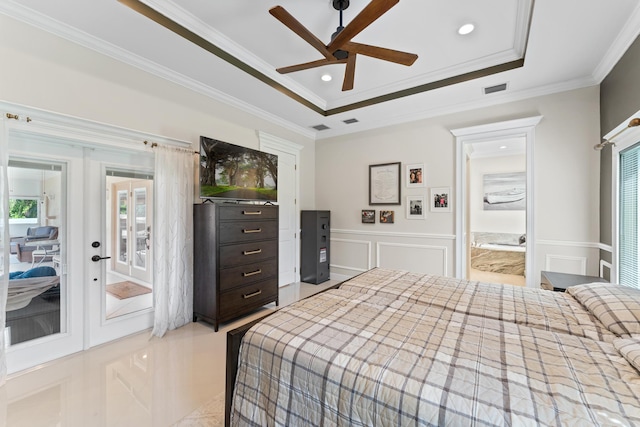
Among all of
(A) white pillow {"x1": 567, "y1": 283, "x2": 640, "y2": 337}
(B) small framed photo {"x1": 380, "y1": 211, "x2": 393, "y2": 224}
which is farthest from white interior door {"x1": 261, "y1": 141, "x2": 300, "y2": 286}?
(A) white pillow {"x1": 567, "y1": 283, "x2": 640, "y2": 337}

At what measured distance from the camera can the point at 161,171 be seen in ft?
8.93

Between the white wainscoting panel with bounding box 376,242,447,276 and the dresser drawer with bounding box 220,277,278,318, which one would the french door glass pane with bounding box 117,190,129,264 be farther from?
the white wainscoting panel with bounding box 376,242,447,276

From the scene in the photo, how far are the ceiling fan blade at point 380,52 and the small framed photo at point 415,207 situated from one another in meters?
2.34

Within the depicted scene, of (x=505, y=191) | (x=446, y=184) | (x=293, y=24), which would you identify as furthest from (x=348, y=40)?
(x=505, y=191)

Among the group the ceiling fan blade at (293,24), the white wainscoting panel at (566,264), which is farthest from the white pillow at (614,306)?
the ceiling fan blade at (293,24)

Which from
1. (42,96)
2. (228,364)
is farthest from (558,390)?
(42,96)

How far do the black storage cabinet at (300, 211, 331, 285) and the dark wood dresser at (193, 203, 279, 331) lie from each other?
4.56 feet

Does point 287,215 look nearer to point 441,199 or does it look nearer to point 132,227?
point 132,227

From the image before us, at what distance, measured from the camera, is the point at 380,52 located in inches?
83.0

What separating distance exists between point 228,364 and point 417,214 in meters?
3.54

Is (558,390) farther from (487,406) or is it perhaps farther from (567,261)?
(567,261)

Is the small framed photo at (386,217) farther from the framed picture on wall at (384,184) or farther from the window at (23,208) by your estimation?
the window at (23,208)

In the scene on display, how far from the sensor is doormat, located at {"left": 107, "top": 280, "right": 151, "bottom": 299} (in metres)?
2.62

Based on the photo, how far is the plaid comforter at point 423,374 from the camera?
846 millimetres
